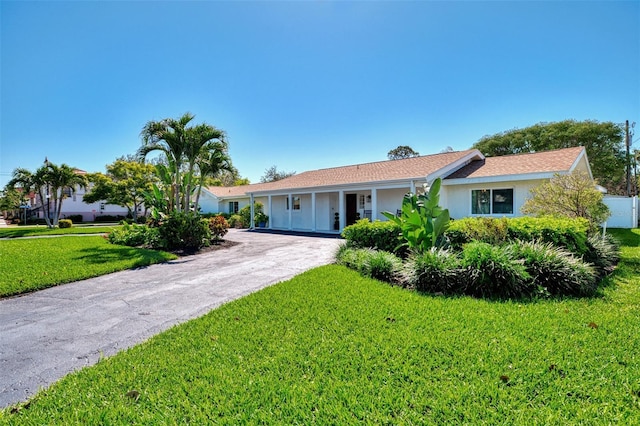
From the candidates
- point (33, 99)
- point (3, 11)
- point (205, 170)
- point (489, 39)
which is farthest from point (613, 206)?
point (33, 99)

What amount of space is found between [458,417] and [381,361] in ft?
3.05

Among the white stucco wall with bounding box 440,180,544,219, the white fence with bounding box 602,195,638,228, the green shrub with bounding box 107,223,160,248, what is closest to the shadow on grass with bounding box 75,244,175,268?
the green shrub with bounding box 107,223,160,248

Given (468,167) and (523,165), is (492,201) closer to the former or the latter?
(523,165)

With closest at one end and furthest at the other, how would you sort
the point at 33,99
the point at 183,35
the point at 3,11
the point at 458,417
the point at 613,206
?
the point at 458,417
the point at 3,11
the point at 183,35
the point at 33,99
the point at 613,206

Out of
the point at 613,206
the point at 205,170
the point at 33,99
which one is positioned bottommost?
the point at 613,206

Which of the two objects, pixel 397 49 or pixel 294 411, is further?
pixel 397 49

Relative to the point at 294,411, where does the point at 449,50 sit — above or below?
above

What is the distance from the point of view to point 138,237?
1366cm

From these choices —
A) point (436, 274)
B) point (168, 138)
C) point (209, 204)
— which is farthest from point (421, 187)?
point (209, 204)

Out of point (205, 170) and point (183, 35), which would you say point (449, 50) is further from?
point (205, 170)

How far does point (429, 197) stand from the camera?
24.8ft

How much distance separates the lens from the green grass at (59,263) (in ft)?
22.8

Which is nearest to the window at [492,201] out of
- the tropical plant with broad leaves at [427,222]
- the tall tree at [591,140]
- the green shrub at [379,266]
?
the tropical plant with broad leaves at [427,222]

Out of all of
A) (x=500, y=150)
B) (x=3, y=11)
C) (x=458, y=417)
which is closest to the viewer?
(x=458, y=417)
